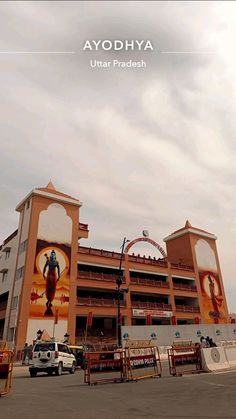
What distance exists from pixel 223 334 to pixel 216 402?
3680 cm

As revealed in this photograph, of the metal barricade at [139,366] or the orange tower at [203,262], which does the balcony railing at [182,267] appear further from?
the metal barricade at [139,366]

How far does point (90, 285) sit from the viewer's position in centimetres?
4047

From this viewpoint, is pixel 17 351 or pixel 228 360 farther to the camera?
pixel 17 351

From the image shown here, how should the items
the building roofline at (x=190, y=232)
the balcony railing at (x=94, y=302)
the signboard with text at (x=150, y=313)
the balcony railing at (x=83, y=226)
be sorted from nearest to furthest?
the balcony railing at (x=94, y=302)
the signboard with text at (x=150, y=313)
the balcony railing at (x=83, y=226)
the building roofline at (x=190, y=232)

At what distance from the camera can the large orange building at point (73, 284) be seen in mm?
36250

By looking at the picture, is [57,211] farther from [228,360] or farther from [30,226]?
[228,360]

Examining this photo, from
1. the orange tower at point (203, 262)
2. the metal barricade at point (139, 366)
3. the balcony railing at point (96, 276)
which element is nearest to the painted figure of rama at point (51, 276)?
the balcony railing at point (96, 276)

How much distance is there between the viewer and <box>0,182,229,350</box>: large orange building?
36.2 meters

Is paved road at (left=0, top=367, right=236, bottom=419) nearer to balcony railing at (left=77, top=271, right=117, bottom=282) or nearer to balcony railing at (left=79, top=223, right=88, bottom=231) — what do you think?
balcony railing at (left=77, top=271, right=117, bottom=282)

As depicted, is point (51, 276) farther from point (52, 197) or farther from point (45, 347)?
point (45, 347)

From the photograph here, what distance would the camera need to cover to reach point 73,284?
3894 cm

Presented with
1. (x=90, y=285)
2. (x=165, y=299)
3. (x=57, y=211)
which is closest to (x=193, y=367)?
(x=90, y=285)

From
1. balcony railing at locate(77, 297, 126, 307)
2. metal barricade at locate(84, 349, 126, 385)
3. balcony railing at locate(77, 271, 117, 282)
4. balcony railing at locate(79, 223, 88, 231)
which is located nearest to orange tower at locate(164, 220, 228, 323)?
balcony railing at locate(77, 297, 126, 307)

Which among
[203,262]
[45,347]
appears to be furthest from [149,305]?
[45,347]
